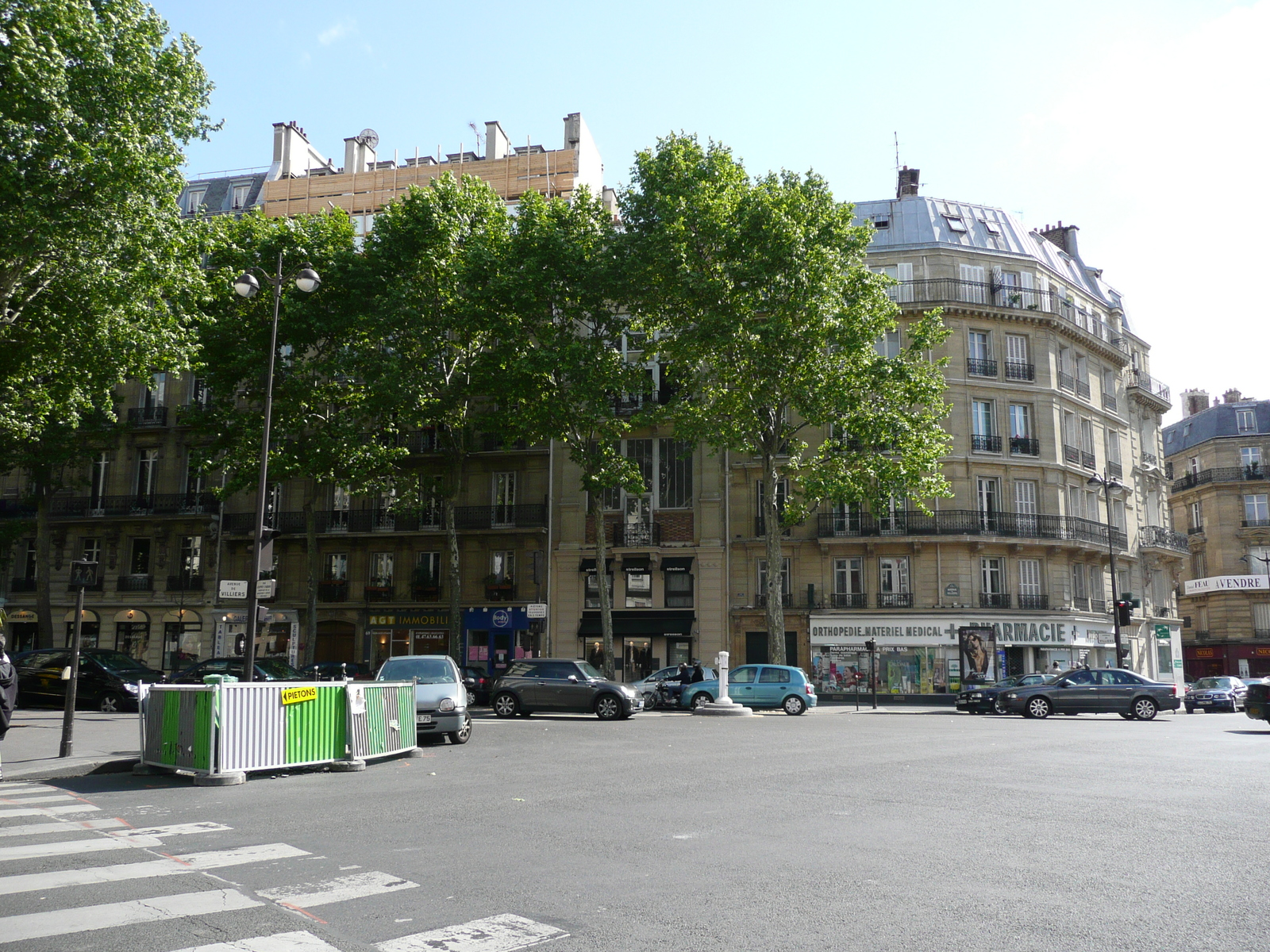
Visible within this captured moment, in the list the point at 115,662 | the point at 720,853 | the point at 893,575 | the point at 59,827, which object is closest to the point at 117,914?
the point at 59,827

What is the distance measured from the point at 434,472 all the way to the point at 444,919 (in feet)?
122

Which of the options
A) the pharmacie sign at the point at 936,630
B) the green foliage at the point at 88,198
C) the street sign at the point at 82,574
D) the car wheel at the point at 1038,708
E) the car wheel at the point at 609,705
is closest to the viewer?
the street sign at the point at 82,574

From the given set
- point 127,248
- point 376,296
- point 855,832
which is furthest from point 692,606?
point 855,832

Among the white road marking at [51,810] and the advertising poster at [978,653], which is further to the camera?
the advertising poster at [978,653]

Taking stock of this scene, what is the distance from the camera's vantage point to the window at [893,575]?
126 feet

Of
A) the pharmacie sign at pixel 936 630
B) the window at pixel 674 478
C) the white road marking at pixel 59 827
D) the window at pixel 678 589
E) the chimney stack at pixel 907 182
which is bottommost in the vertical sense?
the white road marking at pixel 59 827

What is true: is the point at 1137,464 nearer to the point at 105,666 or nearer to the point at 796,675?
the point at 796,675

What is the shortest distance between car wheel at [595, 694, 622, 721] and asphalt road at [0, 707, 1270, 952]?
9737 millimetres

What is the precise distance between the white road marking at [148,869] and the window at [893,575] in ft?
109

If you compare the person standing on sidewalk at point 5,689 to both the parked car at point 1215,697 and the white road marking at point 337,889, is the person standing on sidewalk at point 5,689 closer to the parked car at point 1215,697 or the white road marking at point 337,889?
the white road marking at point 337,889

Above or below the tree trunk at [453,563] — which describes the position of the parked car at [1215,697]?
below

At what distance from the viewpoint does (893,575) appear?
38.5 metres

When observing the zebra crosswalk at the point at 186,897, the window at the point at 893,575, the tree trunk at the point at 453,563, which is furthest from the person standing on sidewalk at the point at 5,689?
the window at the point at 893,575

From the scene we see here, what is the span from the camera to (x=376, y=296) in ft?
108
